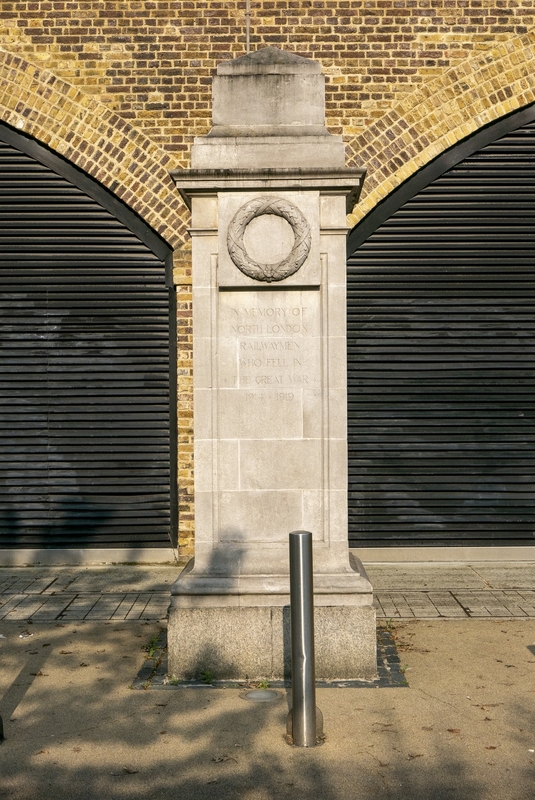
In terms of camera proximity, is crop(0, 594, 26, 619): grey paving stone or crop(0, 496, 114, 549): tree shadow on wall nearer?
crop(0, 594, 26, 619): grey paving stone

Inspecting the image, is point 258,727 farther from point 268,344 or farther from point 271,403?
point 268,344

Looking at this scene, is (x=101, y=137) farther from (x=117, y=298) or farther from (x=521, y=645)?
(x=521, y=645)

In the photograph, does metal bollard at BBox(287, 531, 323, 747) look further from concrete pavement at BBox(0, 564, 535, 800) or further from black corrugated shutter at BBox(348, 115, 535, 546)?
black corrugated shutter at BBox(348, 115, 535, 546)

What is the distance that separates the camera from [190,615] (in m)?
6.22

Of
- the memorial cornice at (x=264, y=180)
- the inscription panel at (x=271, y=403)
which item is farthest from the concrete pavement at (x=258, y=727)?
the memorial cornice at (x=264, y=180)

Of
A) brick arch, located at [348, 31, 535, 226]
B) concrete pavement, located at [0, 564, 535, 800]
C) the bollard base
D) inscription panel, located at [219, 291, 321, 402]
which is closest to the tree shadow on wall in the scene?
concrete pavement, located at [0, 564, 535, 800]

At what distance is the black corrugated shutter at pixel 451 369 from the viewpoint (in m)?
11.0

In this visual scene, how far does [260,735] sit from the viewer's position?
5.04 metres

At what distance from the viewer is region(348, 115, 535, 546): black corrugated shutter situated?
11.0 meters

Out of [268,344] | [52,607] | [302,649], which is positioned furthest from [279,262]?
[52,607]

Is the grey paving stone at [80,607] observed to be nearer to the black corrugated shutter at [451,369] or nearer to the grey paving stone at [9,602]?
the grey paving stone at [9,602]

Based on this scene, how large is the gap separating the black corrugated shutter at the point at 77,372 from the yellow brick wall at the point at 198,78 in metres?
0.46

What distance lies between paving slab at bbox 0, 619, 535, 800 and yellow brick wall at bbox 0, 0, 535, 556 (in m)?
4.60

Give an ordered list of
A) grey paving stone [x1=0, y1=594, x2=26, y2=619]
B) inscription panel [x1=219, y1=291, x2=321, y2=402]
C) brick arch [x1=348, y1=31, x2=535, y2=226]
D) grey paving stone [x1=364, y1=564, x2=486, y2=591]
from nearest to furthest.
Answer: inscription panel [x1=219, y1=291, x2=321, y2=402] → grey paving stone [x1=0, y1=594, x2=26, y2=619] → grey paving stone [x1=364, y1=564, x2=486, y2=591] → brick arch [x1=348, y1=31, x2=535, y2=226]
